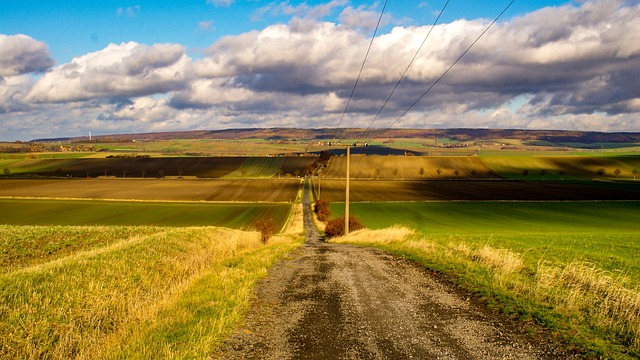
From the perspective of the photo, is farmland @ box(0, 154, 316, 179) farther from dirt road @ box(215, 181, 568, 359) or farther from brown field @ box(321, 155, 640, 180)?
dirt road @ box(215, 181, 568, 359)

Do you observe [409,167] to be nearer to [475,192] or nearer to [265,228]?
[475,192]

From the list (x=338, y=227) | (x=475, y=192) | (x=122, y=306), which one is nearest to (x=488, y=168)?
(x=475, y=192)

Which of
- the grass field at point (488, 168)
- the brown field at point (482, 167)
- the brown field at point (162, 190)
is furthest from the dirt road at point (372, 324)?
the brown field at point (482, 167)

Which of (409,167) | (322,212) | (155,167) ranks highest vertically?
(155,167)

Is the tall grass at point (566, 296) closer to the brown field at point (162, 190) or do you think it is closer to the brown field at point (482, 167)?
the brown field at point (162, 190)

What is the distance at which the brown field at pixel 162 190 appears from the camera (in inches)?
3915

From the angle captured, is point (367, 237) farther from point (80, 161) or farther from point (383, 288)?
point (80, 161)

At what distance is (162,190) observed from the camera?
112375 millimetres

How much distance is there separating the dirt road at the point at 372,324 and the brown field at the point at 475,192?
7909 cm

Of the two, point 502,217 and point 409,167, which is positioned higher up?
point 409,167

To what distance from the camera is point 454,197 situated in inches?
3696

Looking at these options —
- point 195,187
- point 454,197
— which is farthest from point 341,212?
point 195,187

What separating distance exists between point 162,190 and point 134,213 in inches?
1469

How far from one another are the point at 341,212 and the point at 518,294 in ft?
216
